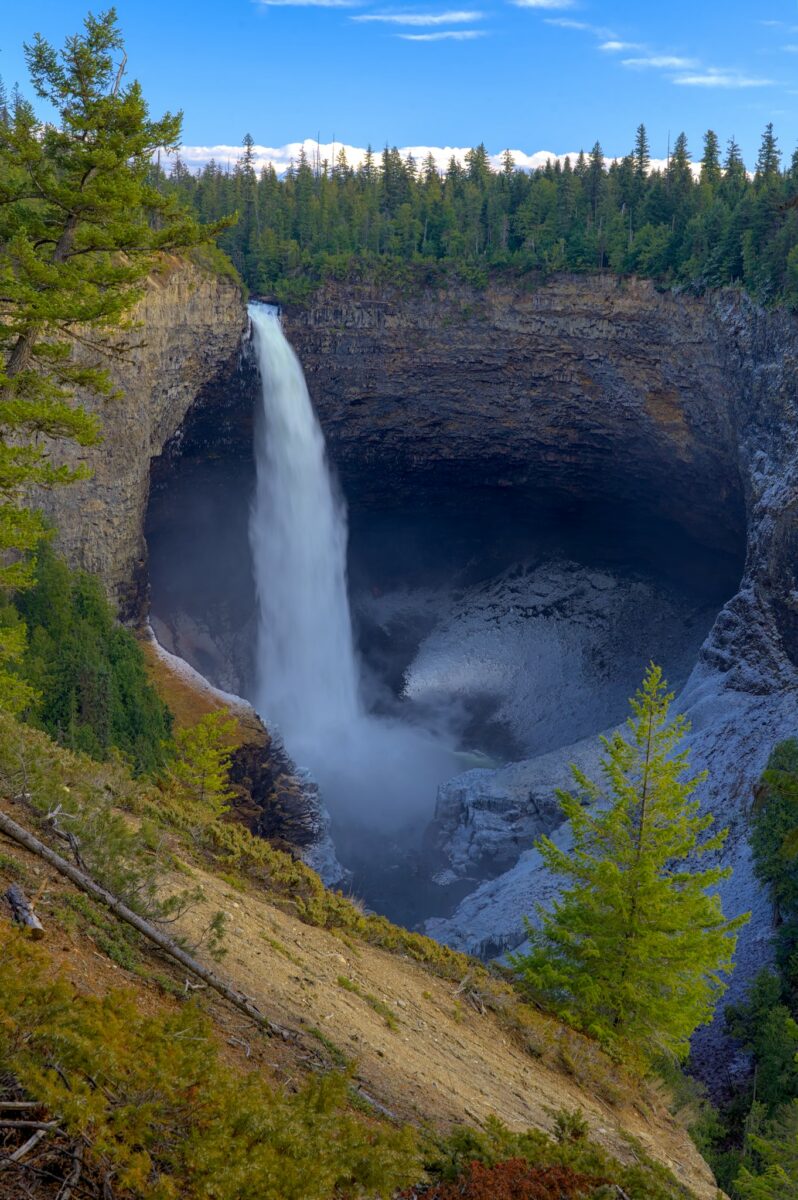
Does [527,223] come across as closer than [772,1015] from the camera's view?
No

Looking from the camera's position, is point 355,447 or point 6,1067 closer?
point 6,1067

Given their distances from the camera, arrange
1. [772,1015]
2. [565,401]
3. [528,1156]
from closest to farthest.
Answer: [528,1156] → [772,1015] → [565,401]

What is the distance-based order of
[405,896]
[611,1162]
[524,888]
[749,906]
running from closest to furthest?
[611,1162], [749,906], [524,888], [405,896]

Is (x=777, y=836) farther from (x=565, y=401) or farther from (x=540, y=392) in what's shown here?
(x=540, y=392)

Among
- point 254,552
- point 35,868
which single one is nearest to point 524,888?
point 254,552

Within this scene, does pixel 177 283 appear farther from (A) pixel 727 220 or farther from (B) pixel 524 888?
(B) pixel 524 888

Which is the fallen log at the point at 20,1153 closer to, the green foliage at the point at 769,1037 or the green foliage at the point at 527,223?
the green foliage at the point at 769,1037

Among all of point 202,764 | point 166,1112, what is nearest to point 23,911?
point 166,1112
